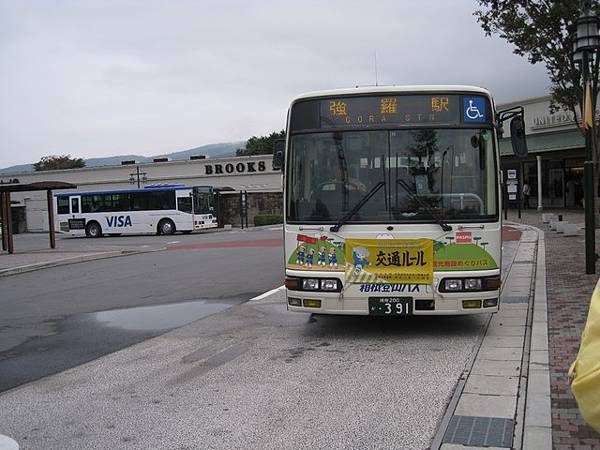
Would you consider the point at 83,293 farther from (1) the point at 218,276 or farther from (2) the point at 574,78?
(2) the point at 574,78

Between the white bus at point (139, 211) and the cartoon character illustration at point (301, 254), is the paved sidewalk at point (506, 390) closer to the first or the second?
the cartoon character illustration at point (301, 254)

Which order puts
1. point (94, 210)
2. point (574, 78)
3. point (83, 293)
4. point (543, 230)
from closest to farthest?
point (83, 293)
point (574, 78)
point (543, 230)
point (94, 210)

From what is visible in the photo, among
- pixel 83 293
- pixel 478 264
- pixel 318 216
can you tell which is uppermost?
pixel 318 216

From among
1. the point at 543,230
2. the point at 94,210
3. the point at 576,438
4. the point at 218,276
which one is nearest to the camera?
the point at 576,438

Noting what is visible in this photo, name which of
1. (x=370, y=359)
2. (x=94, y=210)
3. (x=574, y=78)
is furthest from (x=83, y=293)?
(x=94, y=210)

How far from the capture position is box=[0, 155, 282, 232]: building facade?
161 ft

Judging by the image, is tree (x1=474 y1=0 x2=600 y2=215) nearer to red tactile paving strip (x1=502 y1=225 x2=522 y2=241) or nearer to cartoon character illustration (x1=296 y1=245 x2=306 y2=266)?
red tactile paving strip (x1=502 y1=225 x2=522 y2=241)

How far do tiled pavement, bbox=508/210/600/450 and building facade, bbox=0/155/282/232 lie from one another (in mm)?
33983

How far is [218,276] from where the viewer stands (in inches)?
580

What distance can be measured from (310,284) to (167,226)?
3115 centimetres

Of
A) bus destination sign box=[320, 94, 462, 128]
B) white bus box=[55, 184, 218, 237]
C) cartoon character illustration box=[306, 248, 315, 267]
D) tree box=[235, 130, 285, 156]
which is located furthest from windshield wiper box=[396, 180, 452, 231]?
tree box=[235, 130, 285, 156]

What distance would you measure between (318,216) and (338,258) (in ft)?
1.78

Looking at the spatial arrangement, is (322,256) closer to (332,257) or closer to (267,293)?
(332,257)

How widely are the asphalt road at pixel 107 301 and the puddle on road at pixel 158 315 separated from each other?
1 centimetres
